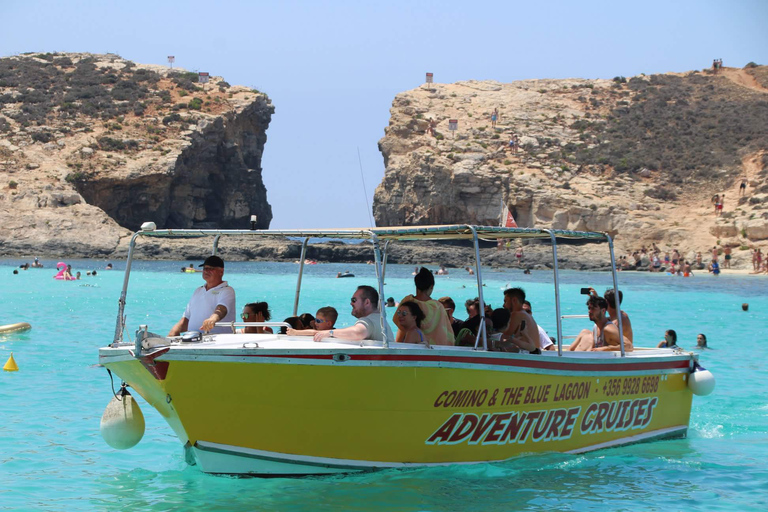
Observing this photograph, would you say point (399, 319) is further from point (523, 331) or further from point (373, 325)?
point (523, 331)

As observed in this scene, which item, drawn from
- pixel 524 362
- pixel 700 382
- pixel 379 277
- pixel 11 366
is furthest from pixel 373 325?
pixel 11 366

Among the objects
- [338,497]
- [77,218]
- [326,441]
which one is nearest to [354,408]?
[326,441]

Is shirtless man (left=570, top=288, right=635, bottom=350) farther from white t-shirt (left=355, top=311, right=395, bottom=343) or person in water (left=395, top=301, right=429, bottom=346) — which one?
white t-shirt (left=355, top=311, right=395, bottom=343)

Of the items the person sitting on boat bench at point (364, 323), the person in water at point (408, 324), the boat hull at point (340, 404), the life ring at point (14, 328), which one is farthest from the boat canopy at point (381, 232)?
the life ring at point (14, 328)

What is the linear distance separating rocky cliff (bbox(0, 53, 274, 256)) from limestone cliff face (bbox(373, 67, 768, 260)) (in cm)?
1529

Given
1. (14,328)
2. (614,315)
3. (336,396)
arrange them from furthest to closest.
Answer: (14,328)
(614,315)
(336,396)

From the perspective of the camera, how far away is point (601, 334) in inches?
385

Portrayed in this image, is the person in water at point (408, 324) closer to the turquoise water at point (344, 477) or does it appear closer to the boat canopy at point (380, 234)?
the boat canopy at point (380, 234)

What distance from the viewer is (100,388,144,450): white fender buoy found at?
737 cm

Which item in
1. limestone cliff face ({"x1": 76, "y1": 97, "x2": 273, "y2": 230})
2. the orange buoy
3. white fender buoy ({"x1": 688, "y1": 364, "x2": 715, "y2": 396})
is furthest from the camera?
limestone cliff face ({"x1": 76, "y1": 97, "x2": 273, "y2": 230})

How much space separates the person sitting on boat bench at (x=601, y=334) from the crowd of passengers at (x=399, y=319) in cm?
135

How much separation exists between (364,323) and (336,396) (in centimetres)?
74

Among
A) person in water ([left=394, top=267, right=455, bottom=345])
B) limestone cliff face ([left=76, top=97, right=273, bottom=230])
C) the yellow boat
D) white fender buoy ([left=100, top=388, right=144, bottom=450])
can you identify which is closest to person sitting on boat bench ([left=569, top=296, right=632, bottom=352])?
the yellow boat

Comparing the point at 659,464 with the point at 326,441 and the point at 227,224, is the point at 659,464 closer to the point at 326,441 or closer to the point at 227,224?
the point at 326,441
